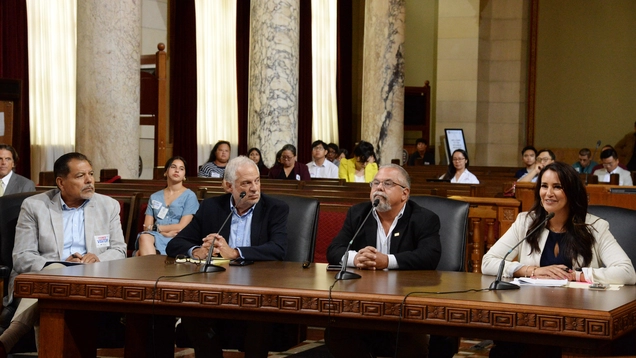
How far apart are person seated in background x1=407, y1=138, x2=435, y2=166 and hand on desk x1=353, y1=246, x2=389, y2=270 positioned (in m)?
11.6

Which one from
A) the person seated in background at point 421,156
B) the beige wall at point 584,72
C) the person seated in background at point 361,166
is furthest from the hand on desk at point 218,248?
the beige wall at point 584,72

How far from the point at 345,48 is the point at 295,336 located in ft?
45.0

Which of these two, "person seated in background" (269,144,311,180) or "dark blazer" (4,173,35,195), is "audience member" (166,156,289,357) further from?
"person seated in background" (269,144,311,180)

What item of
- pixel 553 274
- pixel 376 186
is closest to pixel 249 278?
pixel 376 186

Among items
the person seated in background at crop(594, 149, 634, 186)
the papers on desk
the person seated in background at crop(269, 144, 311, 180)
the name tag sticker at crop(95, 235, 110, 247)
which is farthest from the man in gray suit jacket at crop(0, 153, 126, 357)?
the person seated in background at crop(594, 149, 634, 186)

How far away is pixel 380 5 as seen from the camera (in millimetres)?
12195

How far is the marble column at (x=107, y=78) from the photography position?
24.9 feet

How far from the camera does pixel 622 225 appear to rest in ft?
11.6

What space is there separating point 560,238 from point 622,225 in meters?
0.28

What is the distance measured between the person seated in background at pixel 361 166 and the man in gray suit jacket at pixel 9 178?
4.73 m

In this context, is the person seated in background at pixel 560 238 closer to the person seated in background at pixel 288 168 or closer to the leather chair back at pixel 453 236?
the leather chair back at pixel 453 236

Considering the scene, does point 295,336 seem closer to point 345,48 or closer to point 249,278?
point 249,278

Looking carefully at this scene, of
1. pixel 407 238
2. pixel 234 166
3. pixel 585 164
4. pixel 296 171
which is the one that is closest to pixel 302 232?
pixel 234 166

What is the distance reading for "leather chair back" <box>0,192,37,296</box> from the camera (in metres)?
4.12
